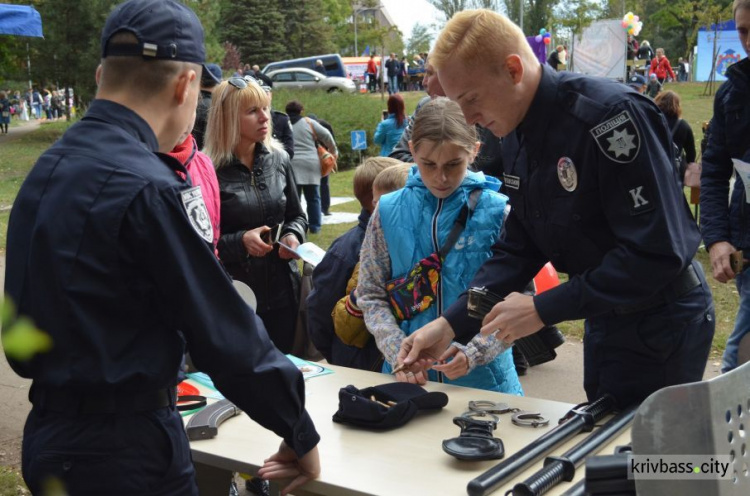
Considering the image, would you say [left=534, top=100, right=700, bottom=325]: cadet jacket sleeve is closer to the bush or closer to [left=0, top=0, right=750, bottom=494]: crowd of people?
[left=0, top=0, right=750, bottom=494]: crowd of people

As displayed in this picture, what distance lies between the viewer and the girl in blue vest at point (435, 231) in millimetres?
2994

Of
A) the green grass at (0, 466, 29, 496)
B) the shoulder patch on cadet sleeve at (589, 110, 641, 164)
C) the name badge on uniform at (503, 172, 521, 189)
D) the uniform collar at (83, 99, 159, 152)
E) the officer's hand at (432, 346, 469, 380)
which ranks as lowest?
the green grass at (0, 466, 29, 496)

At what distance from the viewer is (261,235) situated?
159 inches

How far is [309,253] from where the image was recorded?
393 centimetres

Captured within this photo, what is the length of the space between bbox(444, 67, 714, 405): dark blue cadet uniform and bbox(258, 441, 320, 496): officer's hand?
0.70 m

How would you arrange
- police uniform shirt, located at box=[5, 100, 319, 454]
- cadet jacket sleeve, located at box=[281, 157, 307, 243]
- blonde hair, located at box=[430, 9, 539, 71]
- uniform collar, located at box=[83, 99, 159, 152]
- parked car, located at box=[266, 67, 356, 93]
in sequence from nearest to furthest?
police uniform shirt, located at box=[5, 100, 319, 454], uniform collar, located at box=[83, 99, 159, 152], blonde hair, located at box=[430, 9, 539, 71], cadet jacket sleeve, located at box=[281, 157, 307, 243], parked car, located at box=[266, 67, 356, 93]

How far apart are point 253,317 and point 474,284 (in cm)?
95

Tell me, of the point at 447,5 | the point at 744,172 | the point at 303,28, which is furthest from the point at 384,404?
the point at 303,28

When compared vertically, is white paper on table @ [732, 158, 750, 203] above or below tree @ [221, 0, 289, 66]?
above

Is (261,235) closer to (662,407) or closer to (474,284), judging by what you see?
(474,284)

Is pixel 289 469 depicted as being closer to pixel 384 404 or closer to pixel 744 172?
pixel 384 404

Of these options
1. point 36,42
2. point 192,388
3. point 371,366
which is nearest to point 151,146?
point 192,388

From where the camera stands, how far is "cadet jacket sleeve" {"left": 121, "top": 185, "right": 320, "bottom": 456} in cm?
165

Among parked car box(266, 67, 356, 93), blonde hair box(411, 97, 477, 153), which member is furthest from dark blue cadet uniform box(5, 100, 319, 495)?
parked car box(266, 67, 356, 93)
